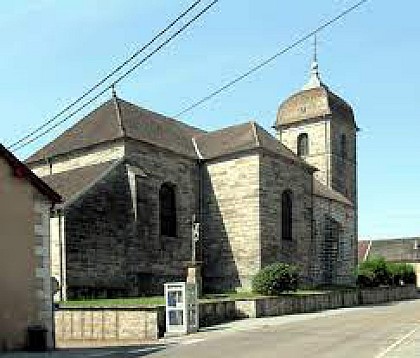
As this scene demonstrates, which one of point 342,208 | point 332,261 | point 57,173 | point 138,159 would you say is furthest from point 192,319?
point 342,208

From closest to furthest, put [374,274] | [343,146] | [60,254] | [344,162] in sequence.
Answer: [60,254] < [374,274] < [344,162] < [343,146]

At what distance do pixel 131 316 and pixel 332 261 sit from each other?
79.6 feet

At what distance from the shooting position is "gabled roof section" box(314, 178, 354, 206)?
42188 mm

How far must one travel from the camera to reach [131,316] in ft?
64.8

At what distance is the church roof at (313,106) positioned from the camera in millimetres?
48969

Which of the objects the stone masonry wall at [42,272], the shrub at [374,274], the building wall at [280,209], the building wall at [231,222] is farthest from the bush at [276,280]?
the shrub at [374,274]

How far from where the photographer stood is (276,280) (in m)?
27.0

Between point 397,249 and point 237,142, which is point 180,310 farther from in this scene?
point 397,249

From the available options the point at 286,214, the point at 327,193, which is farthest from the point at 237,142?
the point at 327,193

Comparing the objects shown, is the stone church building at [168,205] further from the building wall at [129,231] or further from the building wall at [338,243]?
the building wall at [338,243]

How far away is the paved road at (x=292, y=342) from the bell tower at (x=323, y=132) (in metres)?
27.8

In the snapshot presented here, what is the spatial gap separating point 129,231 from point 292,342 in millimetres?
14845

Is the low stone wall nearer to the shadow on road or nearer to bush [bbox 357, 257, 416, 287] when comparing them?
the shadow on road

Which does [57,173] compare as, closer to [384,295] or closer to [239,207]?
[239,207]
